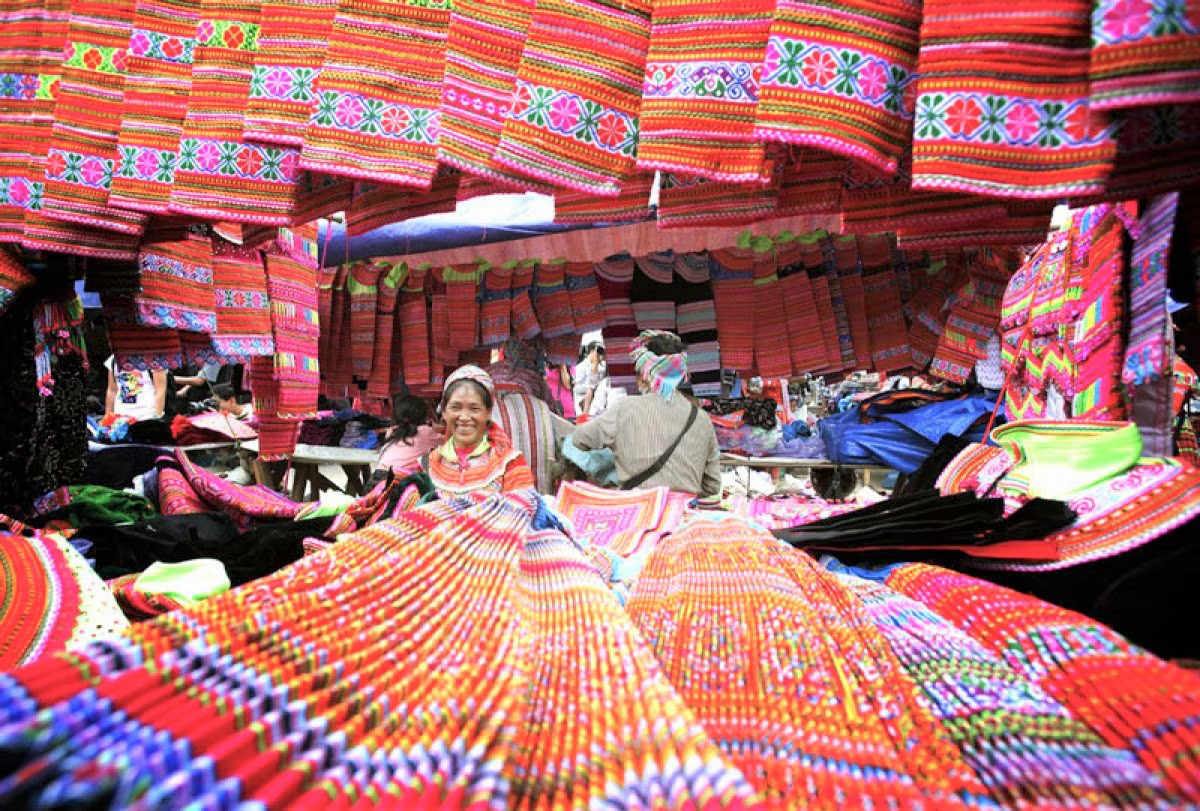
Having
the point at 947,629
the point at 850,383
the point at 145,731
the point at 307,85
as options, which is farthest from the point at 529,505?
the point at 850,383

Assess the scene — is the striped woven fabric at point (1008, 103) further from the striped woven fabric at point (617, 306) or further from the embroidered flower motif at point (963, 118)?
the striped woven fabric at point (617, 306)

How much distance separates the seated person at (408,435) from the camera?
550cm

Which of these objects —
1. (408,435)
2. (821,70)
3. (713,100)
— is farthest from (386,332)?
(821,70)

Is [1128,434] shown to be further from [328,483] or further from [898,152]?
[328,483]

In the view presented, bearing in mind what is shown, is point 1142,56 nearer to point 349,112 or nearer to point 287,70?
point 349,112

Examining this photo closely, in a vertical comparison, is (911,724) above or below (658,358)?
below

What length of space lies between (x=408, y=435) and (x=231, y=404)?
2.74 meters

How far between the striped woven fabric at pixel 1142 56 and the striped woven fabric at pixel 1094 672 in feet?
1.94

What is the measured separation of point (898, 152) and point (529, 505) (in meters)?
0.81

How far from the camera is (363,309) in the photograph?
5246 mm

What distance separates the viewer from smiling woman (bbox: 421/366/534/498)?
4.17 m

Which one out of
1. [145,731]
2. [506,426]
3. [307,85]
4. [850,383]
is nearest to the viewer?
[145,731]

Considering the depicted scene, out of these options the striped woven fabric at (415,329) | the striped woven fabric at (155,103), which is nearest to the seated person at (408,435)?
the striped woven fabric at (415,329)

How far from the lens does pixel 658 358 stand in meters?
4.50
